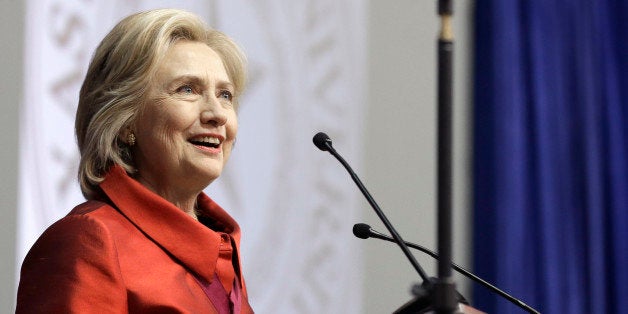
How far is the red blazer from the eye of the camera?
1.65 meters

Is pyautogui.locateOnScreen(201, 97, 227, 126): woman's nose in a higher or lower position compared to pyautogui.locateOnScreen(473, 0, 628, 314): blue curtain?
higher

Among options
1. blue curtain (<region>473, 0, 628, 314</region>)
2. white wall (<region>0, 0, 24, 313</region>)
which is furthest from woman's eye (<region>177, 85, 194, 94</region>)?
blue curtain (<region>473, 0, 628, 314</region>)

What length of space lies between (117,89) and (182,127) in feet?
0.51

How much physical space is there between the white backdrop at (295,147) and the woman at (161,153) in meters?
1.20

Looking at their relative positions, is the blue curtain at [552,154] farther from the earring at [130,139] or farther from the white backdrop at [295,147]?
the earring at [130,139]

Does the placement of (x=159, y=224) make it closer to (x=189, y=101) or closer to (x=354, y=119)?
(x=189, y=101)

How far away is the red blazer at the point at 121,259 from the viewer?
1.65 metres

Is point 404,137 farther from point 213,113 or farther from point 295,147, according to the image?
point 213,113

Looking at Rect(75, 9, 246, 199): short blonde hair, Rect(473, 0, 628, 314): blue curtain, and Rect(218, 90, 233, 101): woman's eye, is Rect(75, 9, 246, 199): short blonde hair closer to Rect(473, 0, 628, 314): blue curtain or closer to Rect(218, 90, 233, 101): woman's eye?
Rect(218, 90, 233, 101): woman's eye

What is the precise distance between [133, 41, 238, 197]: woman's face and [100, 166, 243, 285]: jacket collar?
0.08m

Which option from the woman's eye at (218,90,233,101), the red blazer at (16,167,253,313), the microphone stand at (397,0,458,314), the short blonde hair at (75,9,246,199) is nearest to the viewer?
the microphone stand at (397,0,458,314)

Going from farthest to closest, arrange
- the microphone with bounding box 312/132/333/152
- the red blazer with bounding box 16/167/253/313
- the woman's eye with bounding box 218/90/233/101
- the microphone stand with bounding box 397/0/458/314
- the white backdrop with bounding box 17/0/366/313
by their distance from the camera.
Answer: the white backdrop with bounding box 17/0/366/313 < the woman's eye with bounding box 218/90/233/101 < the microphone with bounding box 312/132/333/152 < the red blazer with bounding box 16/167/253/313 < the microphone stand with bounding box 397/0/458/314

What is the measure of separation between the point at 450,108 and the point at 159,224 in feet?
2.60

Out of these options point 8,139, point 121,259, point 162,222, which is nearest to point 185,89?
point 162,222
